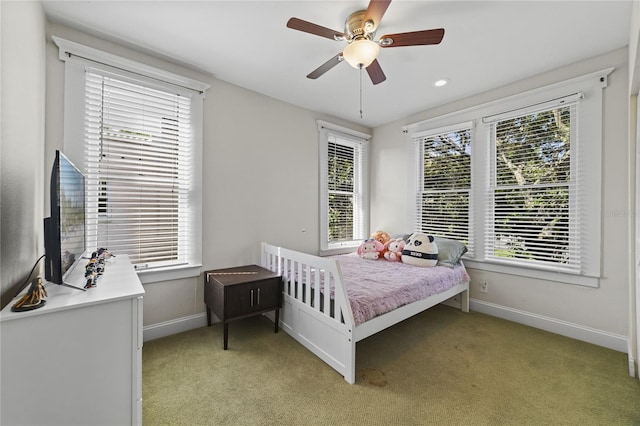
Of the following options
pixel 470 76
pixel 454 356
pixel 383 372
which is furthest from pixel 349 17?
pixel 454 356

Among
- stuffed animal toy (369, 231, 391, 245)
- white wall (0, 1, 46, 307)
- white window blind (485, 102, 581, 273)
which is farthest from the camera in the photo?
stuffed animal toy (369, 231, 391, 245)

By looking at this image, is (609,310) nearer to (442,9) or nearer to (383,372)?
(383,372)

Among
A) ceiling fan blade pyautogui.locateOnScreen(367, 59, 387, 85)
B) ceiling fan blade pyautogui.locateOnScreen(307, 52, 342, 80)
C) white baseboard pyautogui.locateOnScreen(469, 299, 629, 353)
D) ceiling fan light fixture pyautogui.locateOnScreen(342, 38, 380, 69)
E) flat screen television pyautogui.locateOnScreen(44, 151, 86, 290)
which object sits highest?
ceiling fan blade pyautogui.locateOnScreen(307, 52, 342, 80)

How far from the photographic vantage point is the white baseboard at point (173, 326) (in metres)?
2.29

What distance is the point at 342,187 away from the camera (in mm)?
3941

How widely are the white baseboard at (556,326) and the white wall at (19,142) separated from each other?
3766 millimetres

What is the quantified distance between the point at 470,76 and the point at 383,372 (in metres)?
2.87

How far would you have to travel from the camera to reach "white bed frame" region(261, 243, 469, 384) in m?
1.80

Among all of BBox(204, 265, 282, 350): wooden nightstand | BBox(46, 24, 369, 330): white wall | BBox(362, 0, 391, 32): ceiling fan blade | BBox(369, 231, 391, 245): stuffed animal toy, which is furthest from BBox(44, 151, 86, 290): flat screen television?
BBox(369, 231, 391, 245): stuffed animal toy

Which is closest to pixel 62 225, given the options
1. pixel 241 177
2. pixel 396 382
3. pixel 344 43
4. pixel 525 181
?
pixel 241 177

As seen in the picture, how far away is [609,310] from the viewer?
227cm

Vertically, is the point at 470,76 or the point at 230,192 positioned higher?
the point at 470,76

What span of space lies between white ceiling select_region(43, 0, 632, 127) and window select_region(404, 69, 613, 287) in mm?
366

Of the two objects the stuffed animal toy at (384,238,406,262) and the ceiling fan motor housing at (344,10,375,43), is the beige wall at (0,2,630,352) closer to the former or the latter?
the stuffed animal toy at (384,238,406,262)
